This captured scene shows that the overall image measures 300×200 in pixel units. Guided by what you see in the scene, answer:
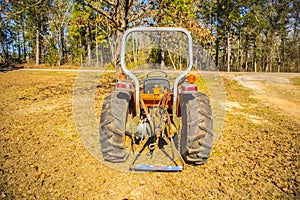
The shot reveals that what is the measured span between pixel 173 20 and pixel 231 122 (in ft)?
16.5

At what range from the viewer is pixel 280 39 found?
4094 cm

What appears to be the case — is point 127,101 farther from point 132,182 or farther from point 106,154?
point 132,182

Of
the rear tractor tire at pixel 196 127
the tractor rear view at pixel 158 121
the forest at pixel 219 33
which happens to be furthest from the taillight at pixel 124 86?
the forest at pixel 219 33

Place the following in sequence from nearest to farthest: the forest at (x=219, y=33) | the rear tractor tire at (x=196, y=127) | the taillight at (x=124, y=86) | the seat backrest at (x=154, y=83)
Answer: the rear tractor tire at (x=196, y=127)
the taillight at (x=124, y=86)
the seat backrest at (x=154, y=83)
the forest at (x=219, y=33)

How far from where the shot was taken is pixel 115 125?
3.24m

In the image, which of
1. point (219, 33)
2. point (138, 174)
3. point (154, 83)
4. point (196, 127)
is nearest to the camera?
point (196, 127)

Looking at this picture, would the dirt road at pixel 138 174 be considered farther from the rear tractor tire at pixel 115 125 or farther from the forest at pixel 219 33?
the forest at pixel 219 33

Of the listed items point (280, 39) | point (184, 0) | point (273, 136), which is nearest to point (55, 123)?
point (273, 136)

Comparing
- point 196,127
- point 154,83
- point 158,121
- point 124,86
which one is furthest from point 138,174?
point 154,83

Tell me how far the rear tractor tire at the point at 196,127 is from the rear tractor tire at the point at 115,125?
2.96 ft

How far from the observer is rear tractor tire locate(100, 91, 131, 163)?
10.6 ft

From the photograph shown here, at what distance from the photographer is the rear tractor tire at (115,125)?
3238 mm

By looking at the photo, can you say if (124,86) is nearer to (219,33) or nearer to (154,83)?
(154,83)

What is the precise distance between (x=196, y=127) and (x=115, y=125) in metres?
1.16
